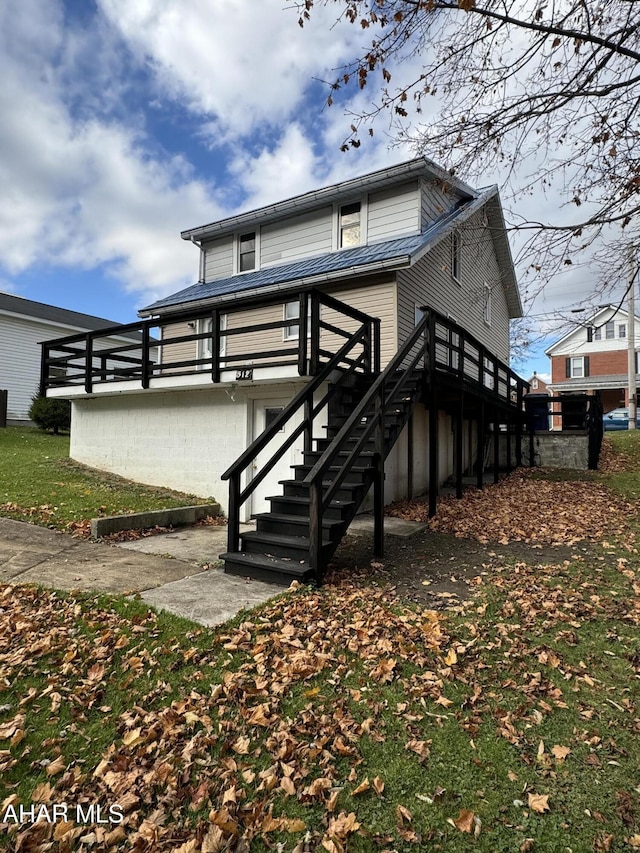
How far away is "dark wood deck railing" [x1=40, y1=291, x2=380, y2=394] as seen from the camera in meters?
7.58

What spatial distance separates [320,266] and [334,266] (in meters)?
0.78

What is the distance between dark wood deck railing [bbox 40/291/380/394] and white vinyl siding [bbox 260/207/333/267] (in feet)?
7.17

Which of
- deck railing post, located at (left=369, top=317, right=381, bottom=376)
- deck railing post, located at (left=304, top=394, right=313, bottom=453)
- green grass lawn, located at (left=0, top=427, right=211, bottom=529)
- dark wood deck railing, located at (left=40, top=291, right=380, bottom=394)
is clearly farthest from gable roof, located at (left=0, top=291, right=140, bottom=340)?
deck railing post, located at (left=304, top=394, right=313, bottom=453)

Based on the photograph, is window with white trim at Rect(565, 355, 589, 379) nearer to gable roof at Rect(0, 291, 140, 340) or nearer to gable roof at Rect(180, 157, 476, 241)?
gable roof at Rect(180, 157, 476, 241)

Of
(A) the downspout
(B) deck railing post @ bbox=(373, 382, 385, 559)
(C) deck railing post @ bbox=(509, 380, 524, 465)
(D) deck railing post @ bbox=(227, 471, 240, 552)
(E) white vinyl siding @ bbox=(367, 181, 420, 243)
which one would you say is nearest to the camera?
(D) deck railing post @ bbox=(227, 471, 240, 552)

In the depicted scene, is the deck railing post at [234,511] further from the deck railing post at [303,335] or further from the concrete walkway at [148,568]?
the deck railing post at [303,335]

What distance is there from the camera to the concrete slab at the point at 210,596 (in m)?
4.09

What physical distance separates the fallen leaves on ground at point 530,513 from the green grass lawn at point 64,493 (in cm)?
458

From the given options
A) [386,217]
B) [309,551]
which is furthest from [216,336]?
[386,217]

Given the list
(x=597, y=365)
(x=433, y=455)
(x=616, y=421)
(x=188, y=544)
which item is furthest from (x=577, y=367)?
(x=188, y=544)

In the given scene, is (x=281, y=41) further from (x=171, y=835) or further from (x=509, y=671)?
(x=171, y=835)

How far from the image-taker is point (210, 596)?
451 centimetres

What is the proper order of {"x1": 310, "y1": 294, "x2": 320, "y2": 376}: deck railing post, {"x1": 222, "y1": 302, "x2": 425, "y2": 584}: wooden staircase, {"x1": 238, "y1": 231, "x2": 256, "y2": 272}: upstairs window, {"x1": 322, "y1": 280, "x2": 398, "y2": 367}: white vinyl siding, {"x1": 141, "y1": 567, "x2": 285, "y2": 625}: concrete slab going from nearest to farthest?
{"x1": 141, "y1": 567, "x2": 285, "y2": 625}: concrete slab, {"x1": 222, "y1": 302, "x2": 425, "y2": 584}: wooden staircase, {"x1": 310, "y1": 294, "x2": 320, "y2": 376}: deck railing post, {"x1": 322, "y1": 280, "x2": 398, "y2": 367}: white vinyl siding, {"x1": 238, "y1": 231, "x2": 256, "y2": 272}: upstairs window

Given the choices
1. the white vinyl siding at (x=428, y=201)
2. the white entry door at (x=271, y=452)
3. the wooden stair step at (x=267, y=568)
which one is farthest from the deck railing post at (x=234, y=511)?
the white vinyl siding at (x=428, y=201)
